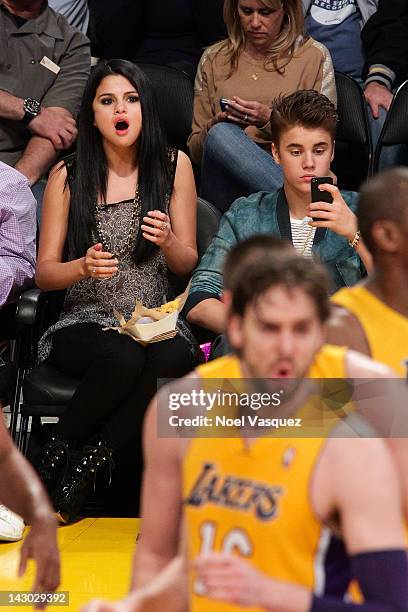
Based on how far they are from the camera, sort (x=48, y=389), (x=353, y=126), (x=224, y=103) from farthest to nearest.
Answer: (x=353, y=126), (x=224, y=103), (x=48, y=389)

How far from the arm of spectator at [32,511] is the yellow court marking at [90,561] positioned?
919 millimetres

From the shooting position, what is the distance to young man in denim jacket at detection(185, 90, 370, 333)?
13.1 ft

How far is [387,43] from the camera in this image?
5418 mm

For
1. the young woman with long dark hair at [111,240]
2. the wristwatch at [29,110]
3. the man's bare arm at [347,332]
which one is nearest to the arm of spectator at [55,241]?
the young woman with long dark hair at [111,240]

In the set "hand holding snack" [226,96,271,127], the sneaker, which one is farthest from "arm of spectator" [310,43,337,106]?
the sneaker

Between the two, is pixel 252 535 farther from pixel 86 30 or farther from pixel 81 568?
pixel 86 30

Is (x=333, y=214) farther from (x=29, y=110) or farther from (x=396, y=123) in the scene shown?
(x=29, y=110)

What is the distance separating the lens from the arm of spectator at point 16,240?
14.9ft

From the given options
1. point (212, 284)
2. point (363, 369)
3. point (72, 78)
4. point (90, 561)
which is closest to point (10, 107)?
point (72, 78)

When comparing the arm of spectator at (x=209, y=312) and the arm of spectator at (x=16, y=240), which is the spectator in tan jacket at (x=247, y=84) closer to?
the arm of spectator at (x=16, y=240)

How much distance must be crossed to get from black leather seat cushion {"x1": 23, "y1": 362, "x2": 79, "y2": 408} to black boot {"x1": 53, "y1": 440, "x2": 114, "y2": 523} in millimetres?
222

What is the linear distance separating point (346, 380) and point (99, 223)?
8.64 ft

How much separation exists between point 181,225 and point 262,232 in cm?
55

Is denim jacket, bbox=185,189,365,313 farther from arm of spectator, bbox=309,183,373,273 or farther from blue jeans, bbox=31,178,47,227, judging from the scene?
blue jeans, bbox=31,178,47,227
